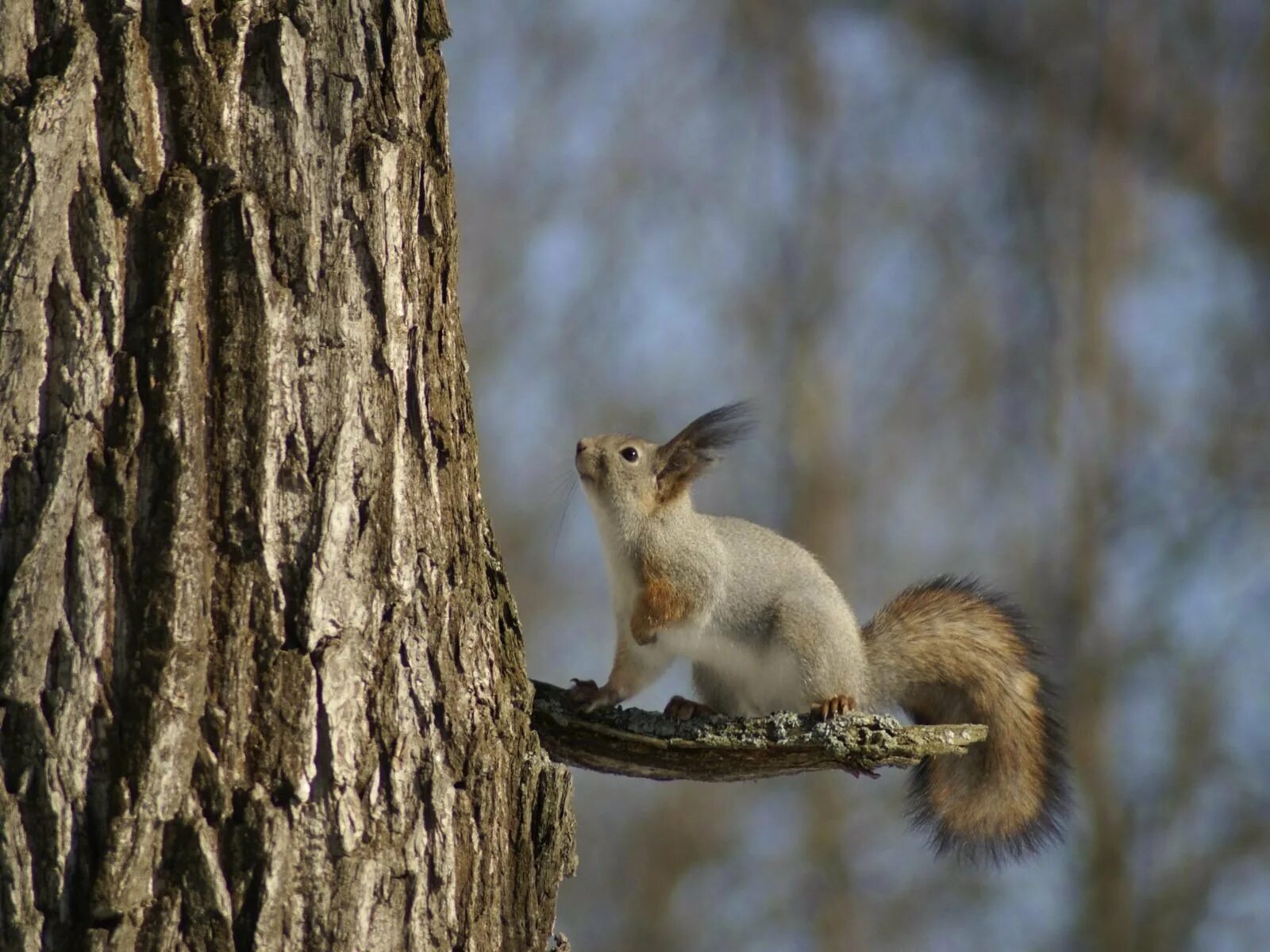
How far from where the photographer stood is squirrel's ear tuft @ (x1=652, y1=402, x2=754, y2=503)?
10.5ft

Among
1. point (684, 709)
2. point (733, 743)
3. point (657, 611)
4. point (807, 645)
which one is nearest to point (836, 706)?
point (807, 645)

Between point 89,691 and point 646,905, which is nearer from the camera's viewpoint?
point 89,691

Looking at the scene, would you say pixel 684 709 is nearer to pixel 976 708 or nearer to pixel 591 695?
pixel 591 695

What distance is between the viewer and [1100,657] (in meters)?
8.88

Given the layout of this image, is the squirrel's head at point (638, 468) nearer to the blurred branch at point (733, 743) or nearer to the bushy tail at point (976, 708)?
the bushy tail at point (976, 708)

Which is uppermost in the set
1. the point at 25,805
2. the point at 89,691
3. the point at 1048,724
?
the point at 1048,724

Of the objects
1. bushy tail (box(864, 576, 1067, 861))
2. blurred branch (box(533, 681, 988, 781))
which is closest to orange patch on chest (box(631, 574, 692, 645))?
bushy tail (box(864, 576, 1067, 861))

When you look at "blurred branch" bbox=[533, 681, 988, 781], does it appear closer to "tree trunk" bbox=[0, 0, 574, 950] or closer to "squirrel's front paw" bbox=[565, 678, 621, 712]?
"squirrel's front paw" bbox=[565, 678, 621, 712]

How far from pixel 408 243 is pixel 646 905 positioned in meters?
7.42

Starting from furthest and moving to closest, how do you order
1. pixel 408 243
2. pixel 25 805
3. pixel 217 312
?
1. pixel 408 243
2. pixel 217 312
3. pixel 25 805

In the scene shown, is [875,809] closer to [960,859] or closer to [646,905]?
[646,905]

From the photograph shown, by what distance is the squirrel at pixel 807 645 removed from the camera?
10.2 ft

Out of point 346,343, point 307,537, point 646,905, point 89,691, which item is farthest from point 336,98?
point 646,905

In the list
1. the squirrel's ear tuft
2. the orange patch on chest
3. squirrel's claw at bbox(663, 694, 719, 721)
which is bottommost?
squirrel's claw at bbox(663, 694, 719, 721)
